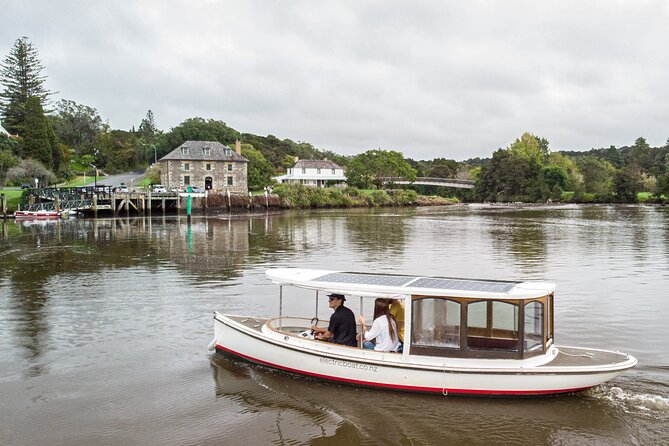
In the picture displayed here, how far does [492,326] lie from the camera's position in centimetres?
1050

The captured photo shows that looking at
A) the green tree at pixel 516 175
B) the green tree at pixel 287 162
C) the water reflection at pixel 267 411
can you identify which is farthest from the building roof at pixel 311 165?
the water reflection at pixel 267 411

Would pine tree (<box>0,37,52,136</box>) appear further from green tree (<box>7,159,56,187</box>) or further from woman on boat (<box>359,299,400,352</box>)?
woman on boat (<box>359,299,400,352</box>)

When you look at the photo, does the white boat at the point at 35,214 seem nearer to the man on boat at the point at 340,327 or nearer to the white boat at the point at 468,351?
the white boat at the point at 468,351

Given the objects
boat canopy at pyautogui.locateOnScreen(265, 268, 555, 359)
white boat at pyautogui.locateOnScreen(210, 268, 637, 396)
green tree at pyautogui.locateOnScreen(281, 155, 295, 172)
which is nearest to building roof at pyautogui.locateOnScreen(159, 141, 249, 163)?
green tree at pyautogui.locateOnScreen(281, 155, 295, 172)

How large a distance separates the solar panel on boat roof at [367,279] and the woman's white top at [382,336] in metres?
0.78

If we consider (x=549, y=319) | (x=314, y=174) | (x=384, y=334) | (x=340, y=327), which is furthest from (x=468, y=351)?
(x=314, y=174)

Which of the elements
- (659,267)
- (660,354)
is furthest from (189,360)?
(659,267)

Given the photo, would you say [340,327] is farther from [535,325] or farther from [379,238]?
[379,238]

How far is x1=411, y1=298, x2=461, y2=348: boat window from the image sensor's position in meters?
10.4

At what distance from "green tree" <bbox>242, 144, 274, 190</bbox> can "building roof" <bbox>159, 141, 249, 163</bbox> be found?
32.4 feet

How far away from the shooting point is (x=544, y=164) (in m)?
134

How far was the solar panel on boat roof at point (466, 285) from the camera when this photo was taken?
34.9ft

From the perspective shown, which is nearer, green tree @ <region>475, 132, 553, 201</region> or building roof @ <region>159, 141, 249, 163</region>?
building roof @ <region>159, 141, 249, 163</region>

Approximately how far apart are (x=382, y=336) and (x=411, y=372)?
890mm
